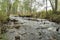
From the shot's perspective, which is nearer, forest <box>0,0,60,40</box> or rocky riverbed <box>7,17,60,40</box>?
rocky riverbed <box>7,17,60,40</box>

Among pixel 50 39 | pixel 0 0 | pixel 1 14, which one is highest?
pixel 0 0

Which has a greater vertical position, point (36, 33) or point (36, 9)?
point (36, 9)

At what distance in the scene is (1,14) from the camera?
3.26 m

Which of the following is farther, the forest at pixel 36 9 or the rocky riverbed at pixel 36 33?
the forest at pixel 36 9

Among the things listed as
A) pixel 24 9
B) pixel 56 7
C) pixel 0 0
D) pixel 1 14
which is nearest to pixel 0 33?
pixel 1 14

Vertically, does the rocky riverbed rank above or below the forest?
below

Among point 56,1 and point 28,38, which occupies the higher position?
point 56,1

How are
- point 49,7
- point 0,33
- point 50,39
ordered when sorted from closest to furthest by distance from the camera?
point 50,39
point 0,33
point 49,7

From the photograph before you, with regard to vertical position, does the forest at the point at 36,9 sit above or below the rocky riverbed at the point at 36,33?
above

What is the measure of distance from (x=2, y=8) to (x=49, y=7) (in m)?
2.86

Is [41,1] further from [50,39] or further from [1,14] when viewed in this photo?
[50,39]

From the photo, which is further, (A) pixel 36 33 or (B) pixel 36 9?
(B) pixel 36 9

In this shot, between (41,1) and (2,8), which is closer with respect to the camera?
(2,8)

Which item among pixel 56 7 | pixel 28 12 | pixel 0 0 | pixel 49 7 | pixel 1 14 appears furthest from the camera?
pixel 28 12
